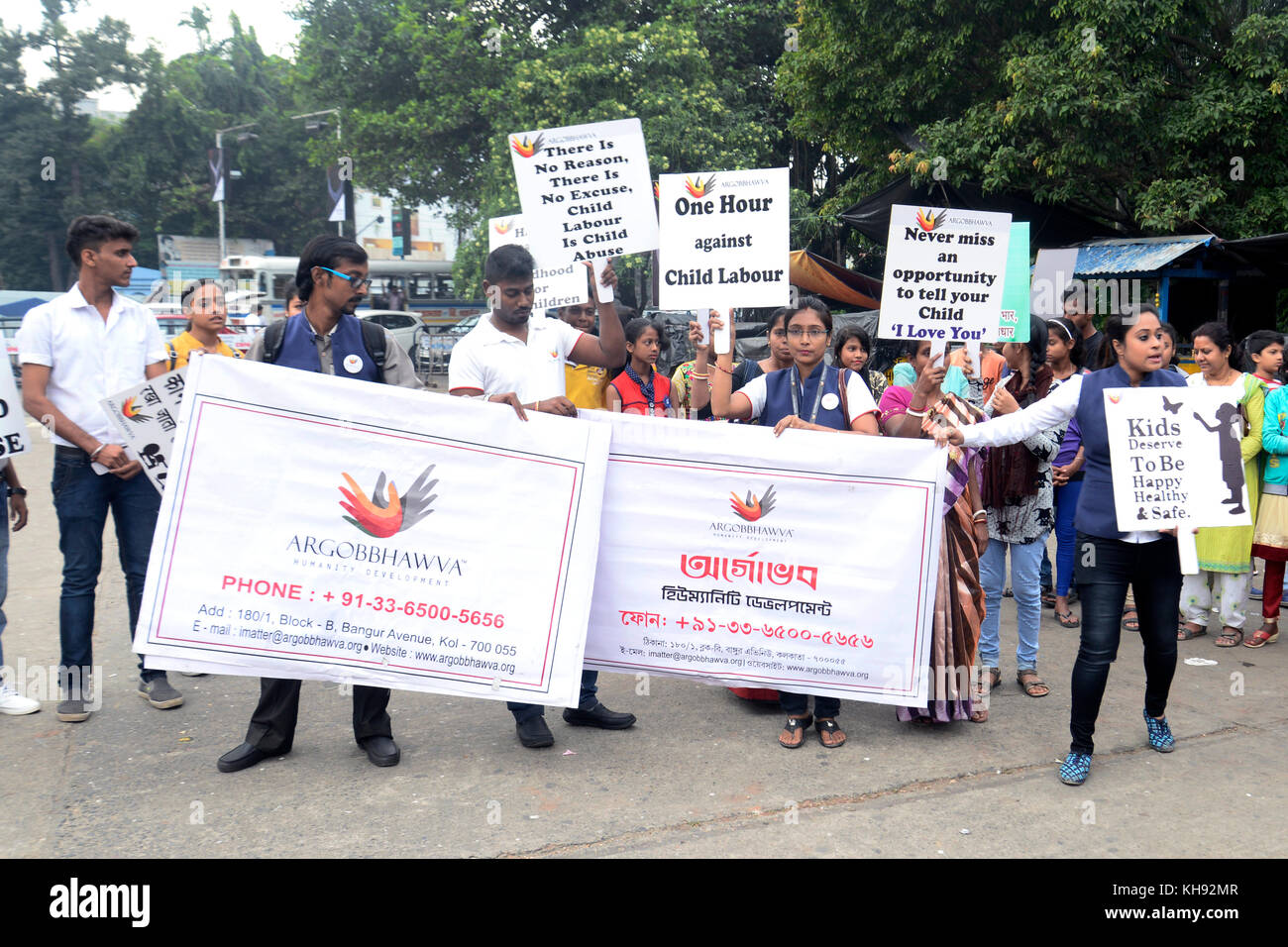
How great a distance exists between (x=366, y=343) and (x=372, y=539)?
85 centimetres

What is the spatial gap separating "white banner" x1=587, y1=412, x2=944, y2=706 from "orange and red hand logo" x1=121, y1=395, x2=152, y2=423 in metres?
2.06

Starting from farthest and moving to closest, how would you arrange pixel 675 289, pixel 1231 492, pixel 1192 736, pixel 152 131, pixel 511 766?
pixel 152 131 < pixel 675 289 < pixel 1192 736 < pixel 511 766 < pixel 1231 492

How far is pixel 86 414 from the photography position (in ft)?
15.9

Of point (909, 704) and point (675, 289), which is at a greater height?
point (675, 289)

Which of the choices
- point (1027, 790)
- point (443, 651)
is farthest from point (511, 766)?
point (1027, 790)

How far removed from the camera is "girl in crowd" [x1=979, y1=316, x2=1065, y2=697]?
17.8ft

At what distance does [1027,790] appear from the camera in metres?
4.18

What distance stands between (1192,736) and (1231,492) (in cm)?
131

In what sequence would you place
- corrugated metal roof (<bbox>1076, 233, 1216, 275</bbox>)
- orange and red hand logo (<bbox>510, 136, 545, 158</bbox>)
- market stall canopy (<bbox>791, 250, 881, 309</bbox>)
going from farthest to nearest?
market stall canopy (<bbox>791, 250, 881, 309</bbox>) → corrugated metal roof (<bbox>1076, 233, 1216, 275</bbox>) → orange and red hand logo (<bbox>510, 136, 545, 158</bbox>)

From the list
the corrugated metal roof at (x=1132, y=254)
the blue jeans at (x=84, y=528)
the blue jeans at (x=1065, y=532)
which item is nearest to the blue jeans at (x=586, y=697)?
the blue jeans at (x=84, y=528)

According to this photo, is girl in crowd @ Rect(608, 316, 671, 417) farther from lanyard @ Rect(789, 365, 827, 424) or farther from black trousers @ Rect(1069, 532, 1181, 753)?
black trousers @ Rect(1069, 532, 1181, 753)

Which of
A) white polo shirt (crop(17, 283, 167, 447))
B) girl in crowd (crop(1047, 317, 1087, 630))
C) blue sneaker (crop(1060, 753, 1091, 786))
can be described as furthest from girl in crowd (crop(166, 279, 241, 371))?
girl in crowd (crop(1047, 317, 1087, 630))
